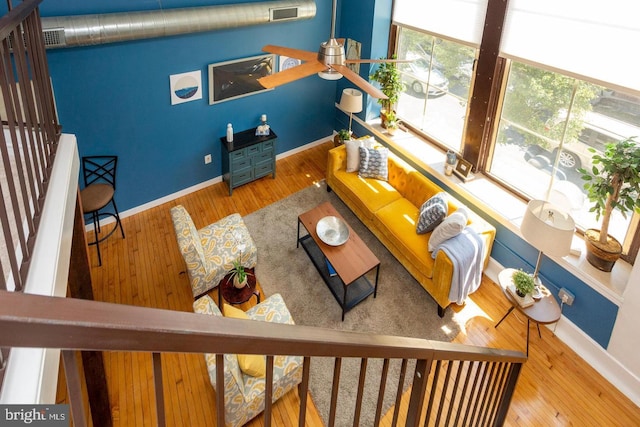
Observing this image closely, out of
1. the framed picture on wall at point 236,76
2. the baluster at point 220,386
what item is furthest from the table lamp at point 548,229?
the framed picture on wall at point 236,76

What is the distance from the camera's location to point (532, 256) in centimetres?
464

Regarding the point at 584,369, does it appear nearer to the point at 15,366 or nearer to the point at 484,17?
the point at 484,17

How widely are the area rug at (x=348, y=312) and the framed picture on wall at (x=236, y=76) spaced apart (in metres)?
1.74

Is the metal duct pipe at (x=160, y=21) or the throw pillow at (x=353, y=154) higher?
the metal duct pipe at (x=160, y=21)

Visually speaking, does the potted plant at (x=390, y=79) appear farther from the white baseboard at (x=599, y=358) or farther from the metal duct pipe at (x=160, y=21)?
the white baseboard at (x=599, y=358)

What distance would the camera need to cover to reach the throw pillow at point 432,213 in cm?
478

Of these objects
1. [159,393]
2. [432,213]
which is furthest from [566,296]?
[159,393]

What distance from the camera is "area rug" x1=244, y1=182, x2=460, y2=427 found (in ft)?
12.9

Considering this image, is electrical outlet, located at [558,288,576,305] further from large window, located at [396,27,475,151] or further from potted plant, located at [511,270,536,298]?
large window, located at [396,27,475,151]

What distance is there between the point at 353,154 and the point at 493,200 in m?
1.94

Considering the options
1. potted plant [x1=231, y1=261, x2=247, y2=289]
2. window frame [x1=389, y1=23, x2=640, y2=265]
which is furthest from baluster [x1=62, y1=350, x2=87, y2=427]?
window frame [x1=389, y1=23, x2=640, y2=265]

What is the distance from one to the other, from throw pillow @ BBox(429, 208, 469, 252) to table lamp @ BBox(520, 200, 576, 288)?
2.01 feet

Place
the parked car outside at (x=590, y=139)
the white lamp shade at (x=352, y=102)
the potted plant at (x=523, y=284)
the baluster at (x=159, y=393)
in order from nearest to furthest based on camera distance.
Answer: the baluster at (x=159, y=393) → the parked car outside at (x=590, y=139) → the potted plant at (x=523, y=284) → the white lamp shade at (x=352, y=102)

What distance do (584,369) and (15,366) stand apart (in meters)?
4.68
